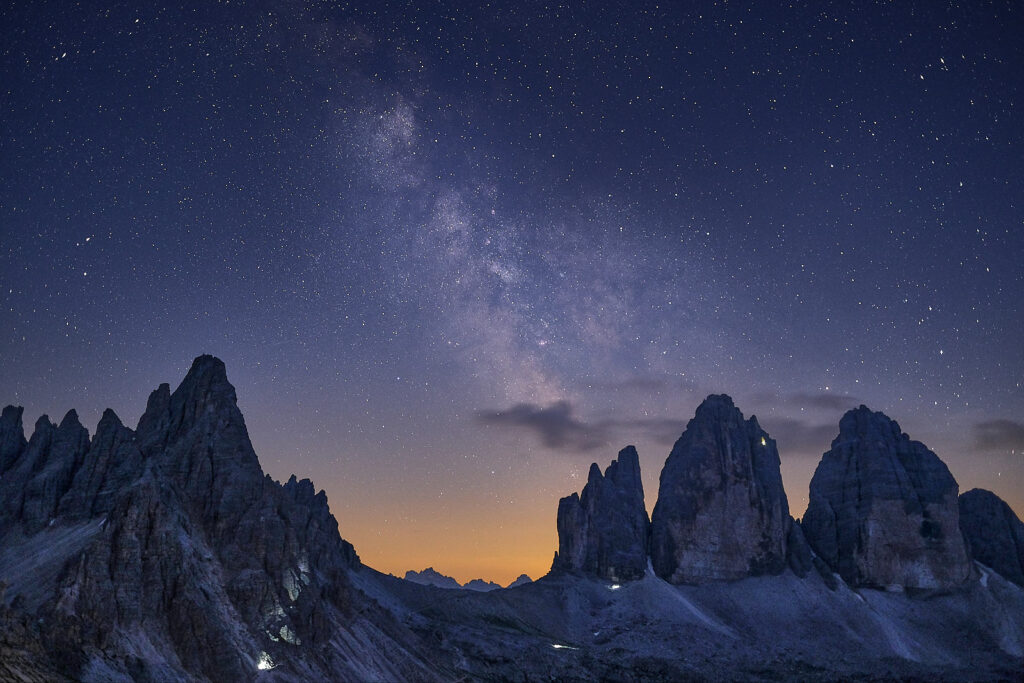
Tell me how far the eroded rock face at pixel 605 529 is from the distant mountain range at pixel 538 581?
21.0 inches

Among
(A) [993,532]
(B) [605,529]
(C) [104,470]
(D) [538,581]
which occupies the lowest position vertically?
(D) [538,581]

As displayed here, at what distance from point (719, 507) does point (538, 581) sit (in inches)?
1946

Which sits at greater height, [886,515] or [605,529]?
[886,515]

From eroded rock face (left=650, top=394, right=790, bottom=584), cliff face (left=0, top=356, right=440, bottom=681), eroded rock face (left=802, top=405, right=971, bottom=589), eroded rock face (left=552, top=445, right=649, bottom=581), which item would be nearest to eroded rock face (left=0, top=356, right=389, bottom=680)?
cliff face (left=0, top=356, right=440, bottom=681)

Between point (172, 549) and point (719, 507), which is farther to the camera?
point (719, 507)

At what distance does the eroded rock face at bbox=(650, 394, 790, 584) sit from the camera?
173625 mm

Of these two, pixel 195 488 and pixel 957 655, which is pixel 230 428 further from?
pixel 957 655

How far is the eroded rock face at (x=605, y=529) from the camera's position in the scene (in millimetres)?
171125

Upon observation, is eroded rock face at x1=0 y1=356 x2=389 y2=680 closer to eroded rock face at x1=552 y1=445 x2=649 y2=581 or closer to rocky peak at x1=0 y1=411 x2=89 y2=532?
rocky peak at x1=0 y1=411 x2=89 y2=532

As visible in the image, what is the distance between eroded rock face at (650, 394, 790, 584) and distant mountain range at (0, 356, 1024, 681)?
21.0 inches

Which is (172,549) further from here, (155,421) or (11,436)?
(11,436)

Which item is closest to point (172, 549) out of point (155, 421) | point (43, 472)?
point (43, 472)

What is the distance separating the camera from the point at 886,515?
177625mm

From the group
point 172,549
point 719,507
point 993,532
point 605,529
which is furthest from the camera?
point 993,532
